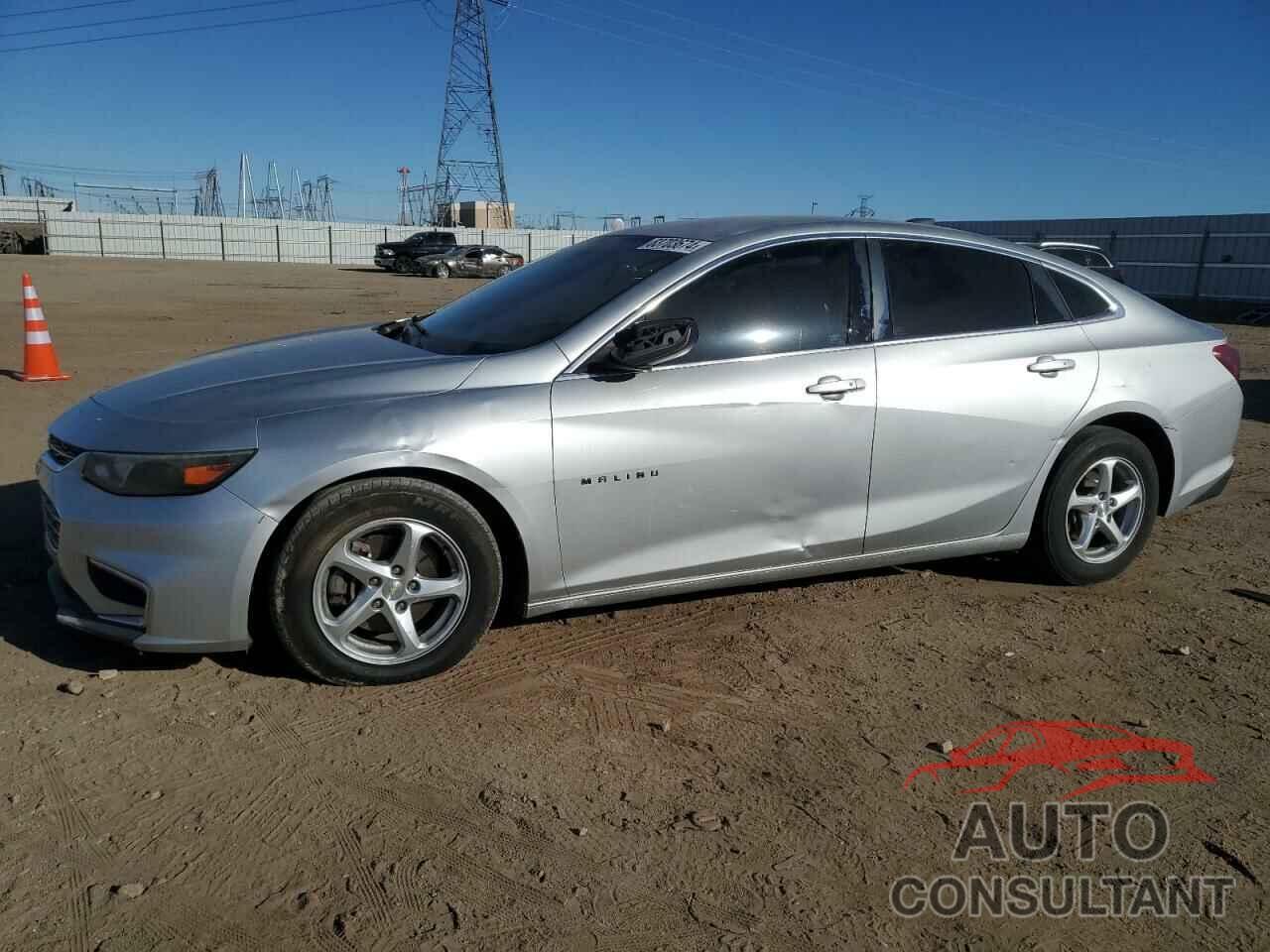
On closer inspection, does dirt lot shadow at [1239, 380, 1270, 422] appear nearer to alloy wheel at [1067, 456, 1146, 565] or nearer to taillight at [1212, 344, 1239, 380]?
taillight at [1212, 344, 1239, 380]

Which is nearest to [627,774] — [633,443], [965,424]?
[633,443]

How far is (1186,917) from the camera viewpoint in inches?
95.3

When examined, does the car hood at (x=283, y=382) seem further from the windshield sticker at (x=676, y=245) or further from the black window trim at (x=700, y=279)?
the windshield sticker at (x=676, y=245)

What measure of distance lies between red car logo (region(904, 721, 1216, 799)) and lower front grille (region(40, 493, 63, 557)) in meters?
2.88

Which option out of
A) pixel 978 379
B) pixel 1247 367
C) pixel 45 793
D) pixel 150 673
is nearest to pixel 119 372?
pixel 150 673

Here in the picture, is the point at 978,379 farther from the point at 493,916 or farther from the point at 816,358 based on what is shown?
the point at 493,916

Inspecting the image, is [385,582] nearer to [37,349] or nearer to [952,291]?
[952,291]

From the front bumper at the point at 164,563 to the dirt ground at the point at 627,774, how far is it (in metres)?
0.27

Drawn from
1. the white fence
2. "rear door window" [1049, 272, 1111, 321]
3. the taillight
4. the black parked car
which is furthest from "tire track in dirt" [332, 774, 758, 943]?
the white fence

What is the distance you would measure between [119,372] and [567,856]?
8912mm

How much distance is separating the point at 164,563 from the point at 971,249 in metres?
3.47

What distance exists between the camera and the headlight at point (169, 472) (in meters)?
3.13

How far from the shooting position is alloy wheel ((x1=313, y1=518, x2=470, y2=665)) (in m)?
3.29

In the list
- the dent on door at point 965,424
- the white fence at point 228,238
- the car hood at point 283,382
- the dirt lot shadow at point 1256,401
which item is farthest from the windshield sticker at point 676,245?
the white fence at point 228,238
